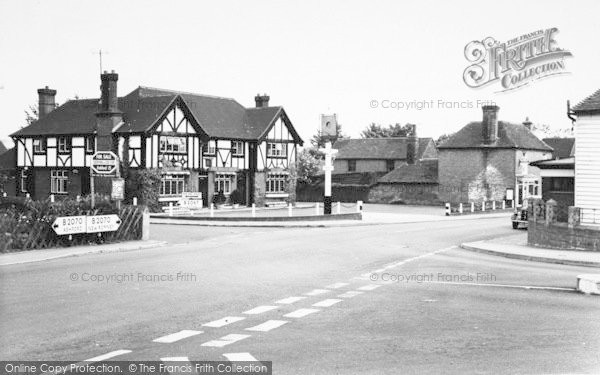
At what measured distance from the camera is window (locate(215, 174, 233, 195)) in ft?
199

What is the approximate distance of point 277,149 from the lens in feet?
214

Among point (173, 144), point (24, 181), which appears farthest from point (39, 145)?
point (173, 144)

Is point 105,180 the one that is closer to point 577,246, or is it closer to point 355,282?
point 577,246

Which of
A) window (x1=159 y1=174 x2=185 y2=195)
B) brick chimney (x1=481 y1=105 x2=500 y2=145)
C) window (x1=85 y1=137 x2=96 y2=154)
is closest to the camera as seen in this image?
window (x1=159 y1=174 x2=185 y2=195)

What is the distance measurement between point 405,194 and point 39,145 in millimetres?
34265

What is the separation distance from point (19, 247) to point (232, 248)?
673 cm

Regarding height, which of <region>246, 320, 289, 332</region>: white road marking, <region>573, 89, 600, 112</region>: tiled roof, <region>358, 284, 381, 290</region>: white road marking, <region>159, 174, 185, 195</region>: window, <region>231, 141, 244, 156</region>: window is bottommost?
<region>246, 320, 289, 332</region>: white road marking

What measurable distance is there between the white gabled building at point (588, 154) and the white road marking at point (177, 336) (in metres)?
21.6

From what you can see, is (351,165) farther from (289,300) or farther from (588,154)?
(289,300)

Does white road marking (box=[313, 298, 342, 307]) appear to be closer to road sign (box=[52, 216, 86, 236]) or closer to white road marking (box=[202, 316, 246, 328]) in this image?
white road marking (box=[202, 316, 246, 328])

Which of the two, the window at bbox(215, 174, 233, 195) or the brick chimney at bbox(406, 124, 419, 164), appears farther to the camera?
the brick chimney at bbox(406, 124, 419, 164)

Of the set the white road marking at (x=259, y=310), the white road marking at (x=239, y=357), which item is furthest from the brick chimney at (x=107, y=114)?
the white road marking at (x=239, y=357)

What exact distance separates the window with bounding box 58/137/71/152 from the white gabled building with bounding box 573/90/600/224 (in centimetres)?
3999

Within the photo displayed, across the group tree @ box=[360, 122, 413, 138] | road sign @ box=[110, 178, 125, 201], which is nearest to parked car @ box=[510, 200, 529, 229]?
road sign @ box=[110, 178, 125, 201]
